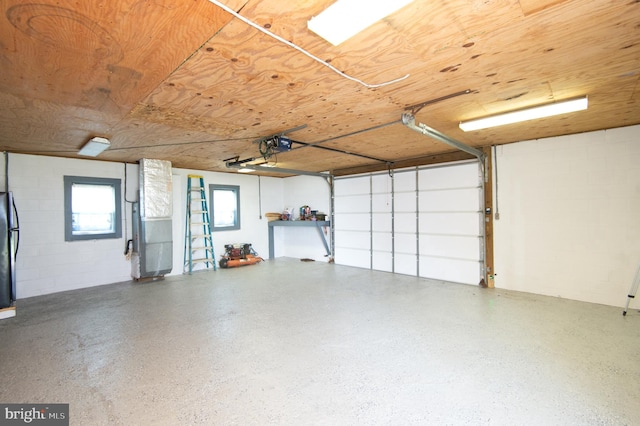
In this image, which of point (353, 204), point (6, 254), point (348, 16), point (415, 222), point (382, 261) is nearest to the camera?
point (348, 16)

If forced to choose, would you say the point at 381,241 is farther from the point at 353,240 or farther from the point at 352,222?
the point at 352,222

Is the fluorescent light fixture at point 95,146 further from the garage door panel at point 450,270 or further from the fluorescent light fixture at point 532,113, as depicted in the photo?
the garage door panel at point 450,270

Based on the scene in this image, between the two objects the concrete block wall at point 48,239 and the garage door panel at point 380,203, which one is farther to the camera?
the garage door panel at point 380,203

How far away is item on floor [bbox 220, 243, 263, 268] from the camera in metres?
6.91

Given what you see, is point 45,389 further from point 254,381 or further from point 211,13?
point 211,13

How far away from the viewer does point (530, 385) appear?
213 centimetres

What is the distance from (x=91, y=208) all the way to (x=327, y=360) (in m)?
5.39

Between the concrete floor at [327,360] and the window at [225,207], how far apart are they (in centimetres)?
302

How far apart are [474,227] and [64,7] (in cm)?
557

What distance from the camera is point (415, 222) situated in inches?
229
